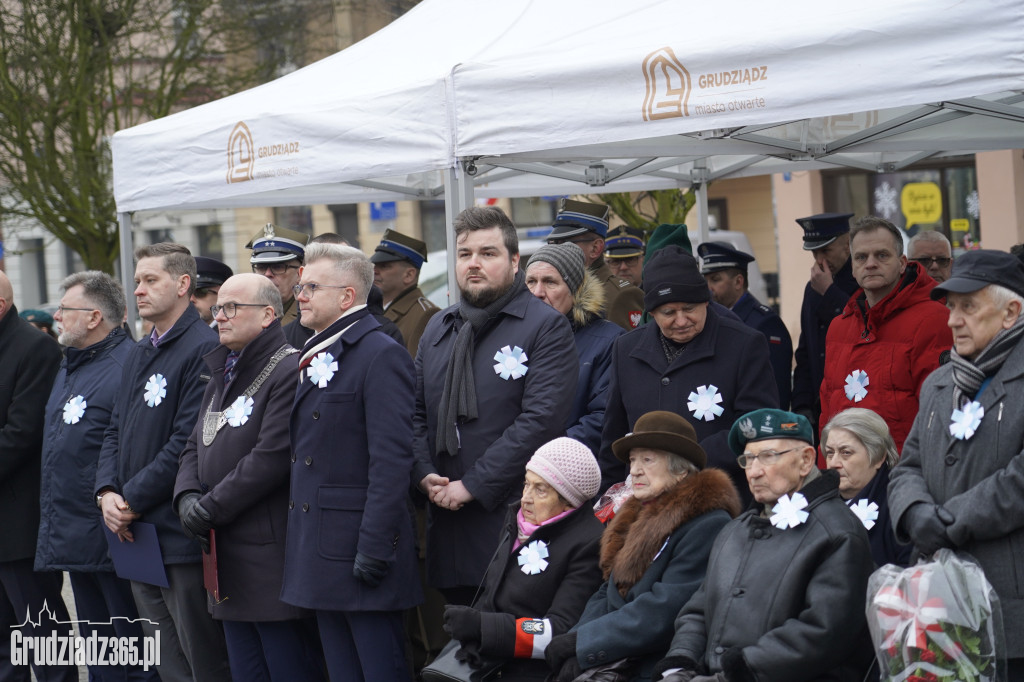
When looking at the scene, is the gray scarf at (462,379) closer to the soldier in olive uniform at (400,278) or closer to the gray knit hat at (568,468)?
the gray knit hat at (568,468)

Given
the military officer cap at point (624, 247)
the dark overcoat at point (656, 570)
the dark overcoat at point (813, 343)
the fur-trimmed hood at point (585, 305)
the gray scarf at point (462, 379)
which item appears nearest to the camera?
the dark overcoat at point (656, 570)

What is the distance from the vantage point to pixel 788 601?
3436 mm

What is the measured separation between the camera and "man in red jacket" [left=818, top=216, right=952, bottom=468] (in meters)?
4.74

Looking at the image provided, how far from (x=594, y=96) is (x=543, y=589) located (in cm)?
187

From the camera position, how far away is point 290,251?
6816mm

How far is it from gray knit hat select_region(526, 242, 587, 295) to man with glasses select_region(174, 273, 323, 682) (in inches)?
48.9

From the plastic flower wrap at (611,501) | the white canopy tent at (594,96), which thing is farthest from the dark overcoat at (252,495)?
the plastic flower wrap at (611,501)

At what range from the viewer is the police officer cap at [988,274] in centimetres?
346

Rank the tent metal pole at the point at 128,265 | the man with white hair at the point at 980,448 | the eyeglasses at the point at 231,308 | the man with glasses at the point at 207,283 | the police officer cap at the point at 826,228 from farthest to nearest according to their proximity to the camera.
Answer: the man with glasses at the point at 207,283
the tent metal pole at the point at 128,265
the police officer cap at the point at 826,228
the eyeglasses at the point at 231,308
the man with white hair at the point at 980,448

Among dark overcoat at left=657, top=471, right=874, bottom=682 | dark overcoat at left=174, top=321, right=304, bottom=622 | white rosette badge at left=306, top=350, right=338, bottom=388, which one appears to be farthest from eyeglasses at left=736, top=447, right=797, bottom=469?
dark overcoat at left=174, top=321, right=304, bottom=622

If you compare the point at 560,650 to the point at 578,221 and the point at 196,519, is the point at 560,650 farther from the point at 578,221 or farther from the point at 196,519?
the point at 578,221

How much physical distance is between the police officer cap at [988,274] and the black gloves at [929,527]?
64 centimetres

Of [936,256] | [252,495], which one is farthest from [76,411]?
[936,256]

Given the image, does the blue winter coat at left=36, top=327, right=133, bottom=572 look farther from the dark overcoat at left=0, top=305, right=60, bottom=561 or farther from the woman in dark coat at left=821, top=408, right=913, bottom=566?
the woman in dark coat at left=821, top=408, right=913, bottom=566
